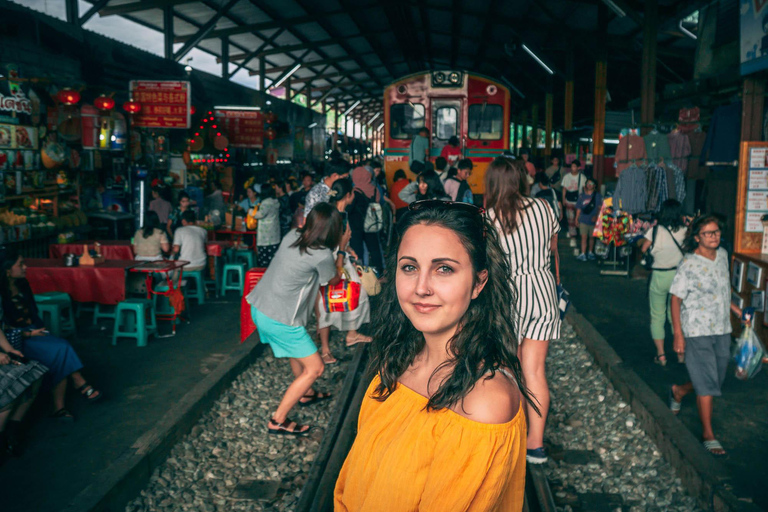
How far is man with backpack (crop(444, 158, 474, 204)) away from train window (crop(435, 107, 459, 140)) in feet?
16.5

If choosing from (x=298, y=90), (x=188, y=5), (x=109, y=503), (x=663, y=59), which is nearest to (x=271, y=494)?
(x=109, y=503)

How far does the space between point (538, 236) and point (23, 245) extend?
27.0 ft

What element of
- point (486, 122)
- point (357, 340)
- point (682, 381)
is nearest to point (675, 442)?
point (682, 381)

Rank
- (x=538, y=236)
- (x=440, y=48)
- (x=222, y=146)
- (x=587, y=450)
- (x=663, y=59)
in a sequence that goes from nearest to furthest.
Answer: (x=538, y=236)
(x=587, y=450)
(x=222, y=146)
(x=663, y=59)
(x=440, y=48)

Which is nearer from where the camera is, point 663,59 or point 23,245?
point 23,245

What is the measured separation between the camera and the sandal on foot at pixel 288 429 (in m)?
4.55

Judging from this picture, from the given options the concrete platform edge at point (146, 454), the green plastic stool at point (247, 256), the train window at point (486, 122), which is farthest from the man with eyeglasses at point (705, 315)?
the train window at point (486, 122)

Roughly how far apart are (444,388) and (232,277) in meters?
8.37

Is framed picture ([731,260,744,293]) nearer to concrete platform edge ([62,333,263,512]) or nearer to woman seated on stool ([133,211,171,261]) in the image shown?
concrete platform edge ([62,333,263,512])

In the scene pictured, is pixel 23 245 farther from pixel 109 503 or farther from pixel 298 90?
pixel 298 90

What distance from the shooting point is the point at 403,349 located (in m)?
1.83

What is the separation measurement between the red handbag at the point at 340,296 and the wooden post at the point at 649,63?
257 inches

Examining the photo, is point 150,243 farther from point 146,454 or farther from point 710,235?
point 710,235

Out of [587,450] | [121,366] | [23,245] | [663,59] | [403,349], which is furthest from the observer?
[663,59]
